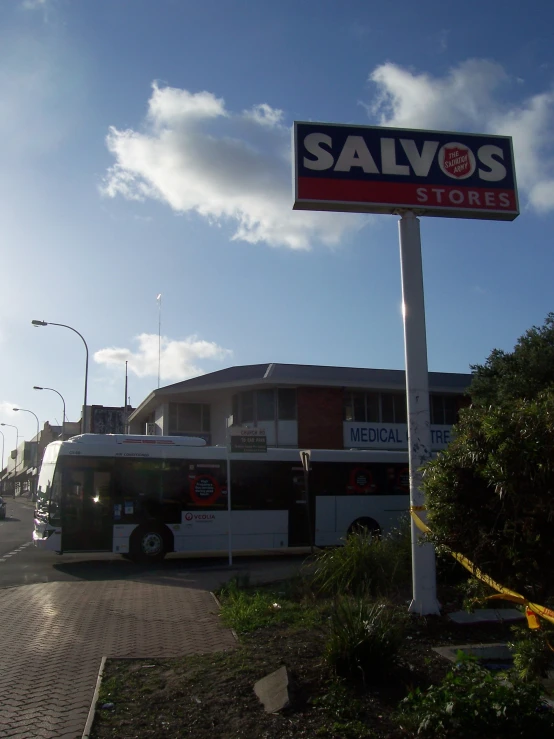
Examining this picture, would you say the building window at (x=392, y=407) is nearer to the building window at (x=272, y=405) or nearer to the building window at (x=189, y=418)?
the building window at (x=272, y=405)

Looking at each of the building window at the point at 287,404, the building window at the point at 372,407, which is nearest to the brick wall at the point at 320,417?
the building window at the point at 287,404

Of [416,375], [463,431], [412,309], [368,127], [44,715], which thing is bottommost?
[44,715]

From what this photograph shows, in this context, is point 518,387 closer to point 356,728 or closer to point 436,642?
point 436,642

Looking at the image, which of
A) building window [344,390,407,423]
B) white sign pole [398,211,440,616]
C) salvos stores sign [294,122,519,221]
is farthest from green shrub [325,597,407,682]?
building window [344,390,407,423]

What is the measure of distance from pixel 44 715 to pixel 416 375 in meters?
5.62

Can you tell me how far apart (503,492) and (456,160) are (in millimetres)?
7018

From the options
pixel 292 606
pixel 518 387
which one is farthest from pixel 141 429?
pixel 292 606

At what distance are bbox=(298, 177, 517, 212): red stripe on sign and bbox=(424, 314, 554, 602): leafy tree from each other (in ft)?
18.0

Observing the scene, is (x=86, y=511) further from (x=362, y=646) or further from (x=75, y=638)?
(x=362, y=646)

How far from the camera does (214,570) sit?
605 inches

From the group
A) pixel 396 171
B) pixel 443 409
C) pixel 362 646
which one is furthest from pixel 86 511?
pixel 443 409

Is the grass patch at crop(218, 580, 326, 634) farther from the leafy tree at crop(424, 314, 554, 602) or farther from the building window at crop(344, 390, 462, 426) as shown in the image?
the building window at crop(344, 390, 462, 426)

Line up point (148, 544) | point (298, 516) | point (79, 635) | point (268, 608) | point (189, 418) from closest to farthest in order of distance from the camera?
point (79, 635), point (268, 608), point (148, 544), point (298, 516), point (189, 418)

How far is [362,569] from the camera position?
30.7ft
